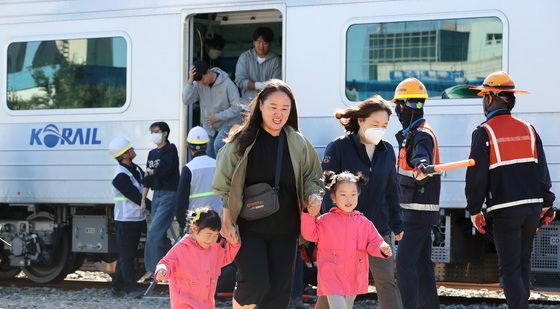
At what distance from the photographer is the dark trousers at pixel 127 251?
32.6 feet

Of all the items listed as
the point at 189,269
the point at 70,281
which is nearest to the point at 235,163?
the point at 189,269

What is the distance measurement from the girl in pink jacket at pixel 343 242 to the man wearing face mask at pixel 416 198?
0.75 metres

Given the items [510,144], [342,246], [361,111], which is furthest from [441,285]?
[342,246]

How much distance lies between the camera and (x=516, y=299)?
22.2 ft

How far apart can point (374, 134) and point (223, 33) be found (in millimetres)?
4732

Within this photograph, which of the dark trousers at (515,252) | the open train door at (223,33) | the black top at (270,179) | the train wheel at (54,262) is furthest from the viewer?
the train wheel at (54,262)

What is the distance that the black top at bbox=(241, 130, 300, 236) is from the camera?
600 cm

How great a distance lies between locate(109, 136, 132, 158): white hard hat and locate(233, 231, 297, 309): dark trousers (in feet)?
12.8

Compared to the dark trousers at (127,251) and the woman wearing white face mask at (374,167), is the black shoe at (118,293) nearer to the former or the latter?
the dark trousers at (127,251)

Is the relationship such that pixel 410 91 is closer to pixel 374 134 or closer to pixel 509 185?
pixel 374 134

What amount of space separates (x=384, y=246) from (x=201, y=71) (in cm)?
391

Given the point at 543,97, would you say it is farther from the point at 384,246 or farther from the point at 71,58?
the point at 71,58

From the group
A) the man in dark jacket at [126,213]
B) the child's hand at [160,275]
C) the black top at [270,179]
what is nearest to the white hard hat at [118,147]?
the man in dark jacket at [126,213]

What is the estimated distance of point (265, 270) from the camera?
5977 millimetres
